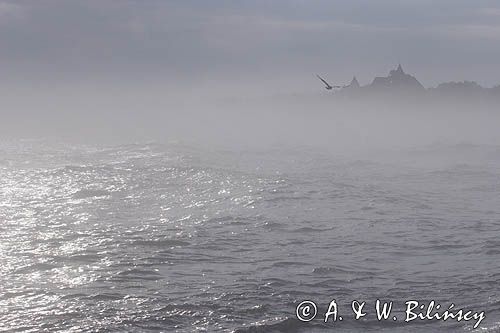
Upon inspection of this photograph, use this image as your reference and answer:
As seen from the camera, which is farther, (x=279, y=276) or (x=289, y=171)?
(x=289, y=171)

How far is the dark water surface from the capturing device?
1270cm

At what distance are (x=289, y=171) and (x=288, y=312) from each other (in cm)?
2792

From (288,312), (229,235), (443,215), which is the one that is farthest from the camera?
(443,215)

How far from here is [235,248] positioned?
18.5 metres

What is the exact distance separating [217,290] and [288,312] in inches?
77.5

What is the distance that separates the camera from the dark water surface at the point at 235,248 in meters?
12.7

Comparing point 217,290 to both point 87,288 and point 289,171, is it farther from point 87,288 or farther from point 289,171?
point 289,171

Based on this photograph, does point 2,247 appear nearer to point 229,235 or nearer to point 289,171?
point 229,235

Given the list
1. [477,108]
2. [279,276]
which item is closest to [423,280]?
[279,276]

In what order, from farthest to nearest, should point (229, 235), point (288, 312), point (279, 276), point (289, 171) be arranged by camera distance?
point (289, 171) < point (229, 235) < point (279, 276) < point (288, 312)

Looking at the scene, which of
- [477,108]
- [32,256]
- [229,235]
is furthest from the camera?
[477,108]

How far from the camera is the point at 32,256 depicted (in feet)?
56.2

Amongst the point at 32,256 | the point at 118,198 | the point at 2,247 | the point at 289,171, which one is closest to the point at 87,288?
the point at 32,256

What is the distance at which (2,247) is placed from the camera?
715 inches
